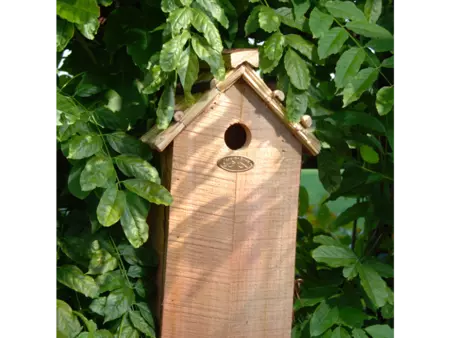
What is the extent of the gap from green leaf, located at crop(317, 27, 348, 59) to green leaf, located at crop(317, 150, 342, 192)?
0.30 m

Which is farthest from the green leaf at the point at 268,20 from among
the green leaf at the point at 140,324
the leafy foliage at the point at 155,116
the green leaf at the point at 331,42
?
the green leaf at the point at 140,324

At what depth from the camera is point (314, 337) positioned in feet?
5.70

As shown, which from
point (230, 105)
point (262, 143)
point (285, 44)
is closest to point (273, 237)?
point (262, 143)

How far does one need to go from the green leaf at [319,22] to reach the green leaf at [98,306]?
2.56 feet

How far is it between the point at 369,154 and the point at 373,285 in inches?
15.7

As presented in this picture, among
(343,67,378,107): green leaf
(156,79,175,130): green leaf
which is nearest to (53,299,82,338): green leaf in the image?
(156,79,175,130): green leaf

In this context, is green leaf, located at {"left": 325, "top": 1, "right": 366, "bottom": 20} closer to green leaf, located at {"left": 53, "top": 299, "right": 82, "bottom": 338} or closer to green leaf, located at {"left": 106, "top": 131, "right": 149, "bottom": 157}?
green leaf, located at {"left": 106, "top": 131, "right": 149, "bottom": 157}

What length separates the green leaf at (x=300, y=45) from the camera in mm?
1618

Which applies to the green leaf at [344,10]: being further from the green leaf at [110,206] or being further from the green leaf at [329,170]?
the green leaf at [110,206]

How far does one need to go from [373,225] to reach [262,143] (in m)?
0.53

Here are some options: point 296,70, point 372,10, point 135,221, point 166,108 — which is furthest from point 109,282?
point 372,10

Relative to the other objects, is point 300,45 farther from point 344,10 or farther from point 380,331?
point 380,331

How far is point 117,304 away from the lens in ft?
5.25

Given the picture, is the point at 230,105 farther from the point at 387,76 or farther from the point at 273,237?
the point at 387,76
